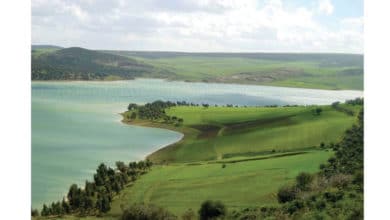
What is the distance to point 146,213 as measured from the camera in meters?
8.06

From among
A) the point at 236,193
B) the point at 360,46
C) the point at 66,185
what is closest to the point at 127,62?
the point at 66,185

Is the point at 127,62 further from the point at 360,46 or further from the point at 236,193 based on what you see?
the point at 360,46

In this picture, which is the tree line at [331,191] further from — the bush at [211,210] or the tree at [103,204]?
the tree at [103,204]

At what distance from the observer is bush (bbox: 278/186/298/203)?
321 inches

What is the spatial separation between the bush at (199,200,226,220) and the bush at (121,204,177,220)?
0.43m

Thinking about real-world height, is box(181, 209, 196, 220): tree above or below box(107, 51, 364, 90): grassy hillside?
below

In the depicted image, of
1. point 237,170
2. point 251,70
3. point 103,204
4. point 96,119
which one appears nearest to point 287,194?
point 237,170

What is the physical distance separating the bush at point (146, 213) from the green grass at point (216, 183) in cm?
9

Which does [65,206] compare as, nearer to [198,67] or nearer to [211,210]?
[211,210]

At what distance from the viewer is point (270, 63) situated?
29.6 ft

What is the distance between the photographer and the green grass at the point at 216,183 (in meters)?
8.16

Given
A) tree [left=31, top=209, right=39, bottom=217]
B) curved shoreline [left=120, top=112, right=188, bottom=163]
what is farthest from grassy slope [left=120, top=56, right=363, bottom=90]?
tree [left=31, top=209, right=39, bottom=217]

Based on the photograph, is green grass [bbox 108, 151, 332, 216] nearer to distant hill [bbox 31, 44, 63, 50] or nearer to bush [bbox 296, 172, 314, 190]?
bush [bbox 296, 172, 314, 190]

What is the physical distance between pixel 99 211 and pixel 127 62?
2.53 meters
